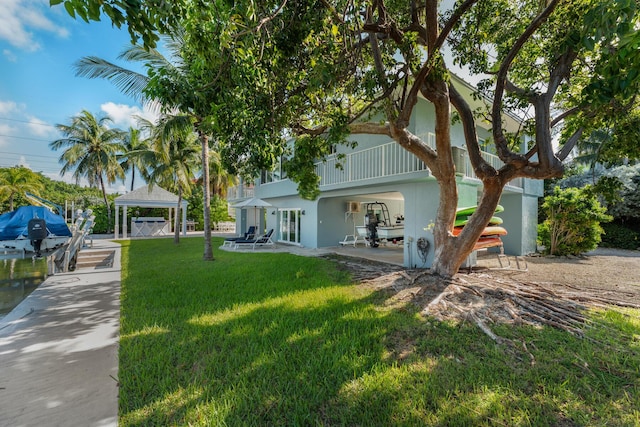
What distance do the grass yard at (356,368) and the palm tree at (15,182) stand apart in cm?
2900

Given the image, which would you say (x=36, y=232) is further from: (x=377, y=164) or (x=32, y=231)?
(x=377, y=164)

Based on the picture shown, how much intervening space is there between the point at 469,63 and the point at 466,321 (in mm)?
6312

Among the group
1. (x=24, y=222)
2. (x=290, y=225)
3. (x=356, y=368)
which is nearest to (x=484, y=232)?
(x=356, y=368)

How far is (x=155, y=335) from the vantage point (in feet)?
13.6

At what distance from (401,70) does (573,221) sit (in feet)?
36.7

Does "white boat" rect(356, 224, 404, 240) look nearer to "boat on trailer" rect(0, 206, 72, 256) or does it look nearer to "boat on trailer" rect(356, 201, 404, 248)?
"boat on trailer" rect(356, 201, 404, 248)

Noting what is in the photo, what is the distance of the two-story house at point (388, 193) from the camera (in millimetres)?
9688

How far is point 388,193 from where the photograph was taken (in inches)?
571

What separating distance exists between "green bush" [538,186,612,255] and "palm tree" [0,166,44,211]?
36978 mm

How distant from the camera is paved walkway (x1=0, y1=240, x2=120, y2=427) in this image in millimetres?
2559

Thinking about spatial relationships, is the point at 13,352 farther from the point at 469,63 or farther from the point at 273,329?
the point at 469,63

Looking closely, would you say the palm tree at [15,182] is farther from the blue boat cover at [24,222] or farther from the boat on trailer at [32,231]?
the boat on trailer at [32,231]

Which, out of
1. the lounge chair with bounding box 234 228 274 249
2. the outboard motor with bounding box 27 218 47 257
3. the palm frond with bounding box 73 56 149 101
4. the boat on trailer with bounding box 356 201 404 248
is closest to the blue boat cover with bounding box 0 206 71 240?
the outboard motor with bounding box 27 218 47 257

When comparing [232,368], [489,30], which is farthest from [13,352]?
[489,30]
